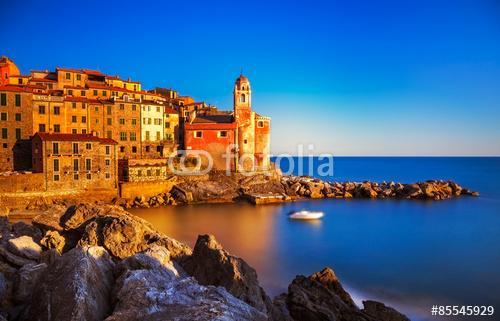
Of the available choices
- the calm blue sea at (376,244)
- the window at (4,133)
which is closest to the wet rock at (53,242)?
the calm blue sea at (376,244)

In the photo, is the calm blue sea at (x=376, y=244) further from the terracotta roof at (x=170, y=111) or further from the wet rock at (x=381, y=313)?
the terracotta roof at (x=170, y=111)

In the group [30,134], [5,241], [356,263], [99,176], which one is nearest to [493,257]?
[356,263]

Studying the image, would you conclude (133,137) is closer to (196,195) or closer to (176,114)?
(176,114)

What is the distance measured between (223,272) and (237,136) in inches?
1468

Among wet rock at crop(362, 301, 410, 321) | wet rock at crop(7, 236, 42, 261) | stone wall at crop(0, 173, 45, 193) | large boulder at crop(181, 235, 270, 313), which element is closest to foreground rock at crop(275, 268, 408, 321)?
wet rock at crop(362, 301, 410, 321)

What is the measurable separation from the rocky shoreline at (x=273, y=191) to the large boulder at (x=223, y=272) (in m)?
28.2

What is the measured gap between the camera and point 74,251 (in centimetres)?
680

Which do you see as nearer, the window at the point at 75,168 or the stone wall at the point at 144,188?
the window at the point at 75,168

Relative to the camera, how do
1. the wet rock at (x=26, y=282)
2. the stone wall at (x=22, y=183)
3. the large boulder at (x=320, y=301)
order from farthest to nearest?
the stone wall at (x=22, y=183) → the large boulder at (x=320, y=301) → the wet rock at (x=26, y=282)

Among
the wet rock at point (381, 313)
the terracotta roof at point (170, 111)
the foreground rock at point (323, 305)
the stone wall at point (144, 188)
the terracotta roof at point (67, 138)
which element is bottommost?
the wet rock at point (381, 313)

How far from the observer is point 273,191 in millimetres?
44469

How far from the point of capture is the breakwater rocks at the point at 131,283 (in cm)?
526

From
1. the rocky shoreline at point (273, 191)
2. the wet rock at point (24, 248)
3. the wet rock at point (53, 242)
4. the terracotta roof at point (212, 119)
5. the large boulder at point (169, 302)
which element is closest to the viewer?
the large boulder at point (169, 302)

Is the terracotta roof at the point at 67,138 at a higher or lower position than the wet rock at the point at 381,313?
higher
